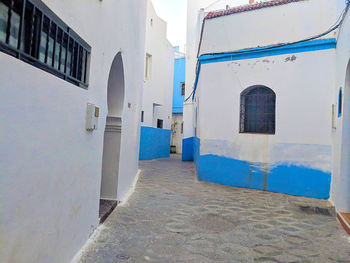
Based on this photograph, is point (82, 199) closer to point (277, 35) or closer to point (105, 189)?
point (105, 189)

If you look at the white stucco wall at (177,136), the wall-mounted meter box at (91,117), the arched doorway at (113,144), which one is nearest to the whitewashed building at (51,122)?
the wall-mounted meter box at (91,117)

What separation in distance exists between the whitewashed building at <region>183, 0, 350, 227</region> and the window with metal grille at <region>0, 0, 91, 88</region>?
4545 millimetres

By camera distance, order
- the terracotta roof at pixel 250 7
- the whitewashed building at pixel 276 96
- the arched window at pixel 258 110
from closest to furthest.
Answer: the whitewashed building at pixel 276 96 < the terracotta roof at pixel 250 7 < the arched window at pixel 258 110

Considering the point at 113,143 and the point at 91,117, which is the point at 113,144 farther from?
the point at 91,117

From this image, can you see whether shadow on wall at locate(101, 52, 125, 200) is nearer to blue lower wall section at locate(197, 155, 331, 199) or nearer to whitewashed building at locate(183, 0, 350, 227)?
whitewashed building at locate(183, 0, 350, 227)

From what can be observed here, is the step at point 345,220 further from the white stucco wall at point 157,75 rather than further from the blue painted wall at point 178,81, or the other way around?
the blue painted wall at point 178,81

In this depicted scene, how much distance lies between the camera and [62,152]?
2.36 metres

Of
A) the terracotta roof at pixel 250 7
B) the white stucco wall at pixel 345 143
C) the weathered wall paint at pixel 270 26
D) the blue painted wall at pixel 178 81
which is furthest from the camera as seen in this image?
the blue painted wall at pixel 178 81

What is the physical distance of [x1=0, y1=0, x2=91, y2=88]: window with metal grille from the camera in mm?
1713

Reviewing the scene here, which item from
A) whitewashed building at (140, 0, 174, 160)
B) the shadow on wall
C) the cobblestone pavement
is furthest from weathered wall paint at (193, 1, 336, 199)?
whitewashed building at (140, 0, 174, 160)

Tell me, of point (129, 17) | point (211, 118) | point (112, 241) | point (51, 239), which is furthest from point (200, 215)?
point (129, 17)

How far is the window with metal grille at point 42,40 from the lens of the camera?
1713 millimetres

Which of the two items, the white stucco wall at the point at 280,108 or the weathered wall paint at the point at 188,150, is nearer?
the white stucco wall at the point at 280,108

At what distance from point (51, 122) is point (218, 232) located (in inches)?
112
